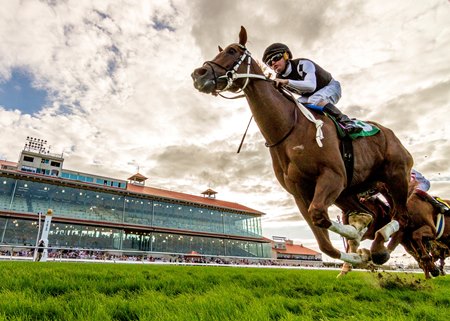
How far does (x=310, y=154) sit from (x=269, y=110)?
0.81m

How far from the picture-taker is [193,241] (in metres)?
51.3

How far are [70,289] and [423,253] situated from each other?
6.28 meters

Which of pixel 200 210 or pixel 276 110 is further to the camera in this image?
pixel 200 210

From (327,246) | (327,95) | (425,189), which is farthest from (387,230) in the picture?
(425,189)

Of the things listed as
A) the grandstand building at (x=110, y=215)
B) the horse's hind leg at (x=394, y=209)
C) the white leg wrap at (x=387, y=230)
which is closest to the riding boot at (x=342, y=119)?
the horse's hind leg at (x=394, y=209)

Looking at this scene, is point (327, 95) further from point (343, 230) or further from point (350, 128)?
point (343, 230)

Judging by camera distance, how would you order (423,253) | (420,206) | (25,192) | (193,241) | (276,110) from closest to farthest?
(276,110)
(423,253)
(420,206)
(25,192)
(193,241)

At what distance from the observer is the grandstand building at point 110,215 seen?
128 ft

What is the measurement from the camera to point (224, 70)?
4113mm

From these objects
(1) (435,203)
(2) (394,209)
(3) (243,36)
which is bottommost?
(2) (394,209)

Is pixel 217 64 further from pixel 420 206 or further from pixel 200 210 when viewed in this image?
pixel 200 210

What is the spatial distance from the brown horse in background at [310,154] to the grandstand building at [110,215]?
39.4 meters

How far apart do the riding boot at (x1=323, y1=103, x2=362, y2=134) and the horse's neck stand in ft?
2.01

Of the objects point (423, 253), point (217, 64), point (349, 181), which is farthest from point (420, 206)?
point (217, 64)
